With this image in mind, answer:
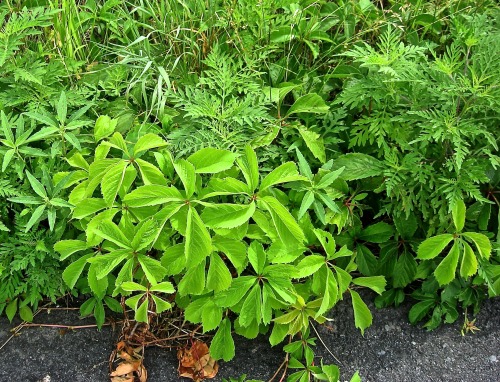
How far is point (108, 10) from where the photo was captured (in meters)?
2.69

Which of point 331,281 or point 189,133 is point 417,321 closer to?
point 331,281

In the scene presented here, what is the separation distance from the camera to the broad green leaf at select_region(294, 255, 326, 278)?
2.02m

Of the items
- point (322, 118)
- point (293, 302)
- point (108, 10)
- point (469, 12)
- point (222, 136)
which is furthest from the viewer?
point (108, 10)

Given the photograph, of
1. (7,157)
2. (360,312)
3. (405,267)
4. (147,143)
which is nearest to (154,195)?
(147,143)

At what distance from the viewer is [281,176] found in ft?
6.38

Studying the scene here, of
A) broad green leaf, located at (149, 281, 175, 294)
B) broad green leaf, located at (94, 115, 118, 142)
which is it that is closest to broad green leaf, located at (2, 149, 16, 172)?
broad green leaf, located at (94, 115, 118, 142)

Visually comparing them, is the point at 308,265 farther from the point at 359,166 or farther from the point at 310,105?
the point at 310,105

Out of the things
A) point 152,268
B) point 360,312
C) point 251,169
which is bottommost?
point 360,312

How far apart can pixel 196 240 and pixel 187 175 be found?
21 cm

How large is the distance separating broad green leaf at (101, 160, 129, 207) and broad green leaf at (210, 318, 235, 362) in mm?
586

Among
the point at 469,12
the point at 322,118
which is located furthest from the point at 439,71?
the point at 469,12

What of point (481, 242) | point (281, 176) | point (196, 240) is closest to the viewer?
point (196, 240)

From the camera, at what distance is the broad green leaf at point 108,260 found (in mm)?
1930

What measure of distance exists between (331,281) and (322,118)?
2.11 feet
